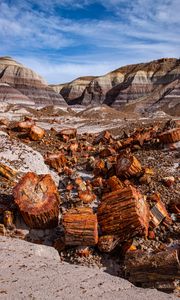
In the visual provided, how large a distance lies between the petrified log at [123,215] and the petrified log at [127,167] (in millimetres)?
2551

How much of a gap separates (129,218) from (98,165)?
14.6ft

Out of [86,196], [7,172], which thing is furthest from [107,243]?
[7,172]

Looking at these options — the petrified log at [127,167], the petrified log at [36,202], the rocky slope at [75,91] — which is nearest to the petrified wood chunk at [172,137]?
the petrified log at [127,167]

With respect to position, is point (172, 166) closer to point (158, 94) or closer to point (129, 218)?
point (129, 218)

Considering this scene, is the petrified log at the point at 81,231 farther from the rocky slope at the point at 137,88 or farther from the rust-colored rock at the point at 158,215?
the rocky slope at the point at 137,88

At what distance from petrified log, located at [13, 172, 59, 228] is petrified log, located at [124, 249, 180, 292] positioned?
258cm

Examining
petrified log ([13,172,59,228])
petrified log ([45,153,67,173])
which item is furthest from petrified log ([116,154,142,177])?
petrified log ([13,172,59,228])

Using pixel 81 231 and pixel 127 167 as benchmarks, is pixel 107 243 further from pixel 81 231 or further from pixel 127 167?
pixel 127 167

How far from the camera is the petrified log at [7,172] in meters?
10.9

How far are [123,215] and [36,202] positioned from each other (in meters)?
2.21

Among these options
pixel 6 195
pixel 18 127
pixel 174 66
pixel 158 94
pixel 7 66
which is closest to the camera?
pixel 6 195

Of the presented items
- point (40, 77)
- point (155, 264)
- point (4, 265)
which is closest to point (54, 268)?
point (4, 265)

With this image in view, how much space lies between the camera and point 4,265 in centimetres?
646

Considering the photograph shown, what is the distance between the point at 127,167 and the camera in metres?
11.2
